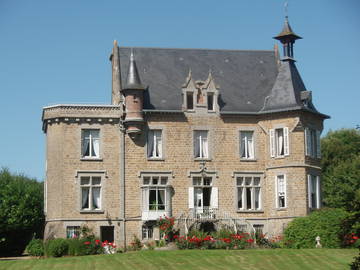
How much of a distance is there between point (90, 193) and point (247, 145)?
33.2ft

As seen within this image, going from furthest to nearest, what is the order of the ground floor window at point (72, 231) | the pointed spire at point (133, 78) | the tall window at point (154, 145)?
the tall window at point (154, 145) < the pointed spire at point (133, 78) < the ground floor window at point (72, 231)

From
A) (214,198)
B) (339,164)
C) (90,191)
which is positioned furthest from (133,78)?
(339,164)

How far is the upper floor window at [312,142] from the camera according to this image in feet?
155

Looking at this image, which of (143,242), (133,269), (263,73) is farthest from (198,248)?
(263,73)

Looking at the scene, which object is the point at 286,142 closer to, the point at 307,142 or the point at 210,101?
the point at 307,142

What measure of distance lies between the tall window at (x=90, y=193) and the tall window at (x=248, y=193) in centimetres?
850

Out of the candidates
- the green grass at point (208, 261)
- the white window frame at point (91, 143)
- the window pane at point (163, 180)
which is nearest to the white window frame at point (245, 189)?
the window pane at point (163, 180)

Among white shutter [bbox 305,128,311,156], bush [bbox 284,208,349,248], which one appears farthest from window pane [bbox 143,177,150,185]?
white shutter [bbox 305,128,311,156]

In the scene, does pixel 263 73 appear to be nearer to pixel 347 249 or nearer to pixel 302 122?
pixel 302 122

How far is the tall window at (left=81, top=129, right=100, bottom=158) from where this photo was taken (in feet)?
153

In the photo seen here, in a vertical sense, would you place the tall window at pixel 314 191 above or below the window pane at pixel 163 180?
below

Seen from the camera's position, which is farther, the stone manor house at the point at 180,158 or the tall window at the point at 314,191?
the tall window at the point at 314,191

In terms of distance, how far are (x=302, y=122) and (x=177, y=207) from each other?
9.10 meters

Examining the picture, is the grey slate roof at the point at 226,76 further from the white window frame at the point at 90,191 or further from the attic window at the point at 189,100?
the white window frame at the point at 90,191
